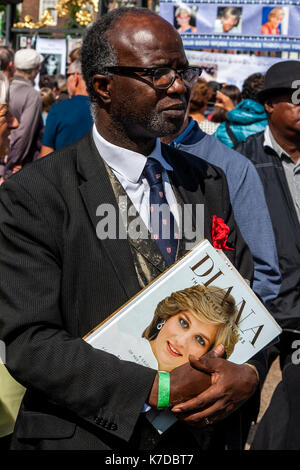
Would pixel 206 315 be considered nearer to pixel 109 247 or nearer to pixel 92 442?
pixel 109 247

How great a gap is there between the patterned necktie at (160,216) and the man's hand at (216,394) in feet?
1.15

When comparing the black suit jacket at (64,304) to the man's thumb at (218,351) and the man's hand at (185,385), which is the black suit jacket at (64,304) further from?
the man's thumb at (218,351)

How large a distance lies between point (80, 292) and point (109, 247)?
155mm

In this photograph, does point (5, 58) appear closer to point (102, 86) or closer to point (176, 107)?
point (102, 86)

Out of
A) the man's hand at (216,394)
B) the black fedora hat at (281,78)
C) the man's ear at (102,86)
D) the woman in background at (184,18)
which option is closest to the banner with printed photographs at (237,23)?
the woman in background at (184,18)

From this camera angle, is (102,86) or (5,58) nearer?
(102,86)

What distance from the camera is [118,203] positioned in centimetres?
202

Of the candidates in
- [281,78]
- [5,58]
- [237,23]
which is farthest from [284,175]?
[237,23]

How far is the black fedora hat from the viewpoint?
12.1ft

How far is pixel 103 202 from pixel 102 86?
445 millimetres

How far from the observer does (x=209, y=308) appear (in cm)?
191

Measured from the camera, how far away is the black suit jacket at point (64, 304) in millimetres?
1812

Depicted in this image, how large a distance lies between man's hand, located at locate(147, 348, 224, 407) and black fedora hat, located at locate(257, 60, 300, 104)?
7.46ft

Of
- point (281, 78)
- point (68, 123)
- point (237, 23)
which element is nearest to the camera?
point (281, 78)
